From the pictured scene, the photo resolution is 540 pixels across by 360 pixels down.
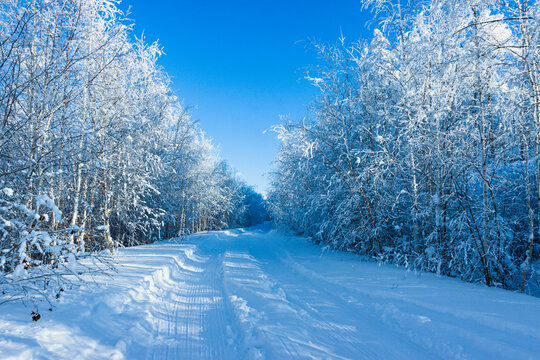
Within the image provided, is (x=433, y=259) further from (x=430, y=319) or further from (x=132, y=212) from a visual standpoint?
(x=132, y=212)

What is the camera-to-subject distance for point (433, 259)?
6977 millimetres

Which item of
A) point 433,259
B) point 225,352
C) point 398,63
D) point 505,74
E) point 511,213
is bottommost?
point 225,352

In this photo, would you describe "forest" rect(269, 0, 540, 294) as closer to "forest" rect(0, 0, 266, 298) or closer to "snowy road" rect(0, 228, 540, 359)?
"snowy road" rect(0, 228, 540, 359)

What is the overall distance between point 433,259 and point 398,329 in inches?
158

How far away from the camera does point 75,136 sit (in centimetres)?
549

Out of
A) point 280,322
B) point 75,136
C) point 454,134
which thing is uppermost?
point 454,134

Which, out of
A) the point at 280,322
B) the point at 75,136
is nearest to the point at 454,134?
the point at 280,322

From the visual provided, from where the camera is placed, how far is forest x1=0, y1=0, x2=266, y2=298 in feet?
11.8

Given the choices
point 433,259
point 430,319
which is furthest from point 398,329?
point 433,259

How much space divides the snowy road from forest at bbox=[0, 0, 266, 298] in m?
0.82

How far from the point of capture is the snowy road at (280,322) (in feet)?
10.2

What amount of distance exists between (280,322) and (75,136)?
5.44m

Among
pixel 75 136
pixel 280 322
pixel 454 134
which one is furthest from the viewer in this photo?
pixel 454 134

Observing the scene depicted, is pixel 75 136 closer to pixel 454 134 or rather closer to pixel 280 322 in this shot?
pixel 280 322
